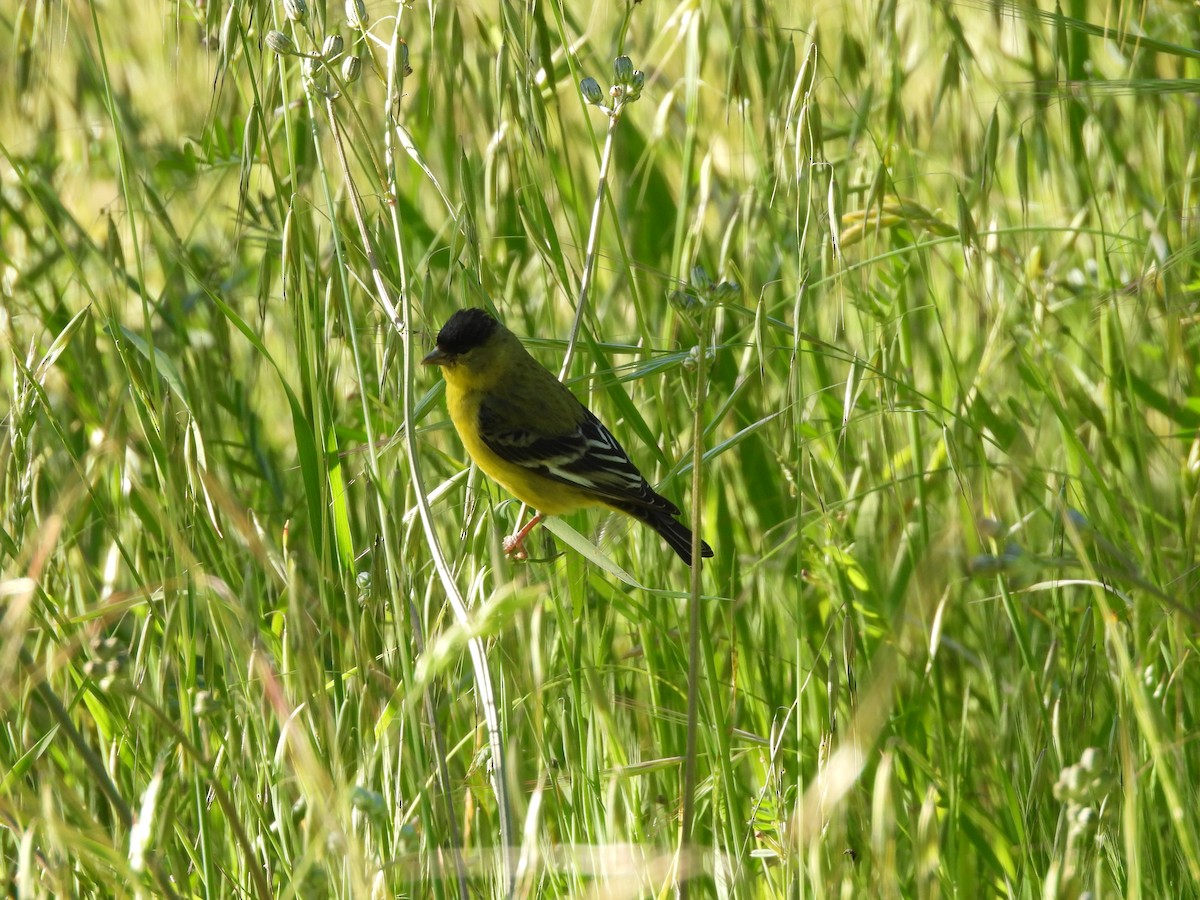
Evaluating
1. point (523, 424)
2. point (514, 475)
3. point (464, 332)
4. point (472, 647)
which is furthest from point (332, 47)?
point (523, 424)

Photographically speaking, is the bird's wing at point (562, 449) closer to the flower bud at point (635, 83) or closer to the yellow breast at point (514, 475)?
the yellow breast at point (514, 475)

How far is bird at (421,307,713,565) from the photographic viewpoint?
11.6 feet

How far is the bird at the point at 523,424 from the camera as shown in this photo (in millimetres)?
Result: 3533

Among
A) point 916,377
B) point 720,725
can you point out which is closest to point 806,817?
point 720,725

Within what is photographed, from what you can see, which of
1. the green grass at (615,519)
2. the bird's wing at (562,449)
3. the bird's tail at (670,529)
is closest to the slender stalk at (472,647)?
the green grass at (615,519)

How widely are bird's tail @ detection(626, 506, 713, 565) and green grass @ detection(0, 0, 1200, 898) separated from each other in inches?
2.4

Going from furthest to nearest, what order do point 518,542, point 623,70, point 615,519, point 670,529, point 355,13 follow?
point 518,542, point 670,529, point 615,519, point 623,70, point 355,13

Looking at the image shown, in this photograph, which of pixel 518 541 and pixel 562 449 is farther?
pixel 562 449

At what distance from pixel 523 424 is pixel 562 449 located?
17cm

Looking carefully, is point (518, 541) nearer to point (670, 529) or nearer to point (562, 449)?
point (670, 529)

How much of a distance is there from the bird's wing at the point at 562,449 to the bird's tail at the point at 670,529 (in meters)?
0.42

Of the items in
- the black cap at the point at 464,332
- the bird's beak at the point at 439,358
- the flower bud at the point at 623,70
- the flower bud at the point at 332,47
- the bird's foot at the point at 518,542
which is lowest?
the bird's foot at the point at 518,542

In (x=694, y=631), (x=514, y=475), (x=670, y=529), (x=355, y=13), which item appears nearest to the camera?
(x=694, y=631)

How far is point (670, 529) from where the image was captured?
2902mm
